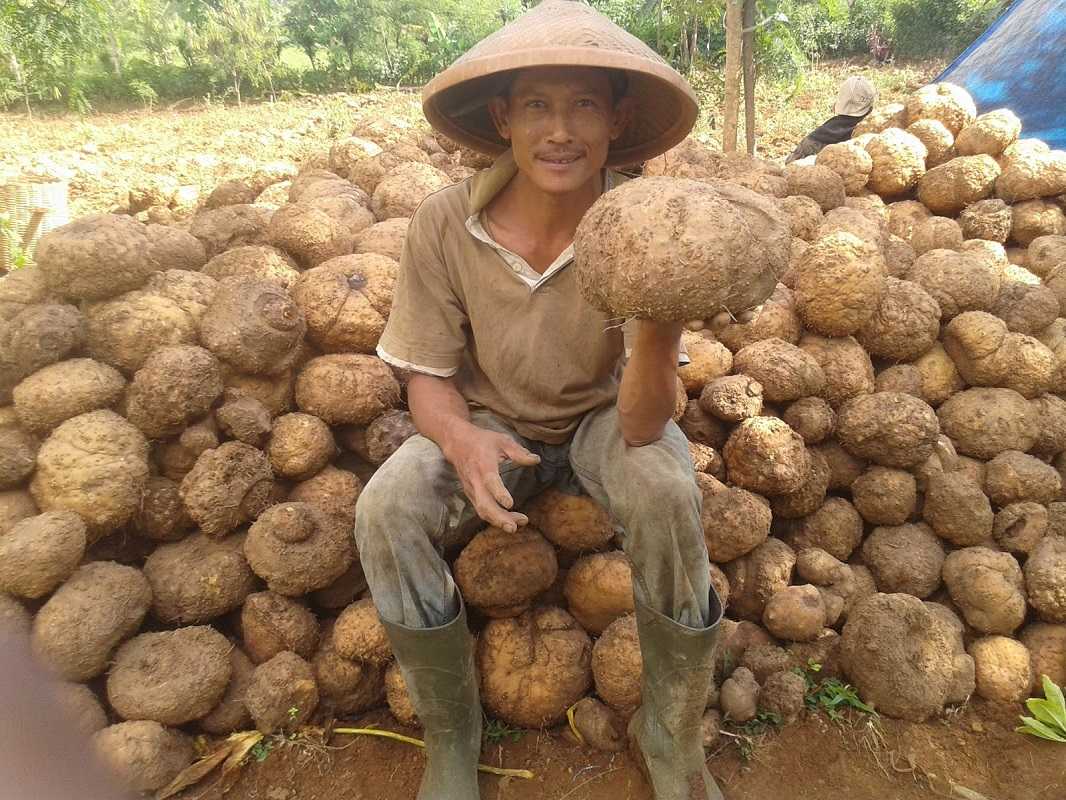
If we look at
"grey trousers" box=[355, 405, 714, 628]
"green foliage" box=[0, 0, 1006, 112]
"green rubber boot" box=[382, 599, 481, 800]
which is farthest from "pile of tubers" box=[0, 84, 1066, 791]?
"green foliage" box=[0, 0, 1006, 112]

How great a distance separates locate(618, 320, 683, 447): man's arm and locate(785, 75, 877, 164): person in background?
5501 millimetres

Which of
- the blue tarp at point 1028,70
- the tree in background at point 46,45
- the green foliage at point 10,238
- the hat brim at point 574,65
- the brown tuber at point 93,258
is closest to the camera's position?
the hat brim at point 574,65

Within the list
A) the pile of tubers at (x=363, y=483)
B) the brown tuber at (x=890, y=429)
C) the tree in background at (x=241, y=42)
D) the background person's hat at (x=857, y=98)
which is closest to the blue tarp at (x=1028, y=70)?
the background person's hat at (x=857, y=98)

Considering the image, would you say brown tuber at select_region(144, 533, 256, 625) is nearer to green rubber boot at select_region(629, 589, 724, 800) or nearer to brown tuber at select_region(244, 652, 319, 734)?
brown tuber at select_region(244, 652, 319, 734)

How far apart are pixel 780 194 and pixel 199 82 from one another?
804 inches

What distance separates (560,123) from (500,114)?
0.95ft

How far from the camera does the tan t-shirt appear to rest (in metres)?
1.94

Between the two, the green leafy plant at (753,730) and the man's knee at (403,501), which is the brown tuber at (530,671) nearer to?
the green leafy plant at (753,730)

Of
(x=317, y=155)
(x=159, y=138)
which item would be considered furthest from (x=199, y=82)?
(x=317, y=155)

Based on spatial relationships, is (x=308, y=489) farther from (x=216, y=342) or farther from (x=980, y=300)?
(x=980, y=300)

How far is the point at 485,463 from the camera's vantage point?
5.83ft

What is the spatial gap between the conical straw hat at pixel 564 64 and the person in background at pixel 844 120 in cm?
488

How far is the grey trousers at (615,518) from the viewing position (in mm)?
1691

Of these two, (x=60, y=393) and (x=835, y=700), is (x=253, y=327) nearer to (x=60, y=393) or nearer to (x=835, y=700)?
(x=60, y=393)
